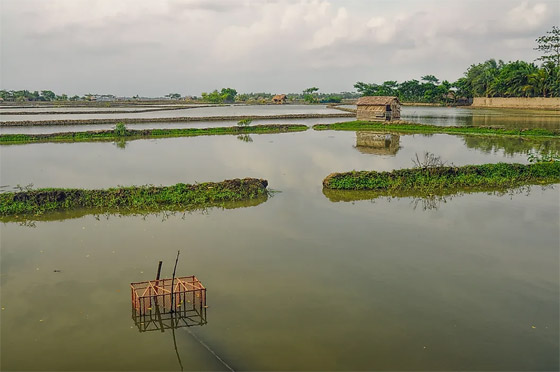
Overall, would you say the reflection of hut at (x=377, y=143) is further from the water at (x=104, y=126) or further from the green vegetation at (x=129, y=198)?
the green vegetation at (x=129, y=198)

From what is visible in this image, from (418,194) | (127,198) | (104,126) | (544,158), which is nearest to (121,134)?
(104,126)

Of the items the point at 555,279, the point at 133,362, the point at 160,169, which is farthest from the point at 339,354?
the point at 160,169

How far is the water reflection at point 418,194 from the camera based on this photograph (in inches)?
546

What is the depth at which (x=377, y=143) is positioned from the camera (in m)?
26.4

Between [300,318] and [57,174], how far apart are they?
43.8 ft

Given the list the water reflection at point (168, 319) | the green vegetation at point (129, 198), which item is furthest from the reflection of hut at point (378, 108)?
the water reflection at point (168, 319)

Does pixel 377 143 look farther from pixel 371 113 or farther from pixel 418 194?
pixel 371 113

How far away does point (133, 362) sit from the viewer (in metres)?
6.20

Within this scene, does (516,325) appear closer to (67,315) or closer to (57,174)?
(67,315)

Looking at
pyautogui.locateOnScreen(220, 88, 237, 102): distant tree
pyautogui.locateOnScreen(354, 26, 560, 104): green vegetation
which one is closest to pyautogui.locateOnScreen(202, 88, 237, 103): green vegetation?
pyautogui.locateOnScreen(220, 88, 237, 102): distant tree

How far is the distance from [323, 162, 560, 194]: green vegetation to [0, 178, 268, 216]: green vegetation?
3480 millimetres

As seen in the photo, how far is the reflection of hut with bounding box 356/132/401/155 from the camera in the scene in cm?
2344

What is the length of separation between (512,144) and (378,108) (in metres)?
14.2

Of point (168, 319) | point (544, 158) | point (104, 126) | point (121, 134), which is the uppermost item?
point (104, 126)
